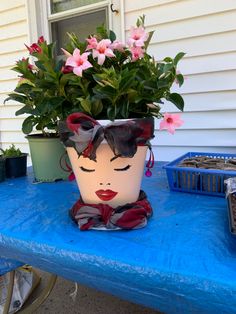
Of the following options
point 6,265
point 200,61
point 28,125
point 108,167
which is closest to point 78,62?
point 108,167

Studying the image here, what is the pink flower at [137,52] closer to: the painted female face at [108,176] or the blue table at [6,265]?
the painted female face at [108,176]

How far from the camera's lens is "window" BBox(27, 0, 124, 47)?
1901 millimetres

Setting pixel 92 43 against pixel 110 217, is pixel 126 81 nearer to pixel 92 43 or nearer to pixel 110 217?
pixel 92 43

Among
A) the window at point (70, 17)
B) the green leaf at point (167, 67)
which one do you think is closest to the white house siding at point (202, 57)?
the window at point (70, 17)

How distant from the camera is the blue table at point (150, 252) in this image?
53 centimetres

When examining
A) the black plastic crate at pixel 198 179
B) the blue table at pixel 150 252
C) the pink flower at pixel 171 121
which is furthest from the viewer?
the black plastic crate at pixel 198 179

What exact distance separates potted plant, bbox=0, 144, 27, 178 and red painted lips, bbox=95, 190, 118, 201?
70cm

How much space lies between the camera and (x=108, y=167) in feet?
2.37

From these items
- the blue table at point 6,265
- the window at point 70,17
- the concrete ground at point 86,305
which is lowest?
the concrete ground at point 86,305

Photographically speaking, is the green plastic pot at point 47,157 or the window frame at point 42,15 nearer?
the green plastic pot at point 47,157

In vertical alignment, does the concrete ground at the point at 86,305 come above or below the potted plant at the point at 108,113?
below

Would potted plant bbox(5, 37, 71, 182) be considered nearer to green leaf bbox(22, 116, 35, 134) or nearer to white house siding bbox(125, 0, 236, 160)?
green leaf bbox(22, 116, 35, 134)

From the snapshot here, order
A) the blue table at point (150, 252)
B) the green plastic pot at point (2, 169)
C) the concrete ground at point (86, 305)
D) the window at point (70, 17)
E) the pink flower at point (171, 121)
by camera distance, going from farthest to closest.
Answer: the window at point (70, 17)
the concrete ground at point (86, 305)
the green plastic pot at point (2, 169)
the pink flower at point (171, 121)
the blue table at point (150, 252)

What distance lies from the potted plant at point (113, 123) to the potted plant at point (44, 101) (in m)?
0.06
